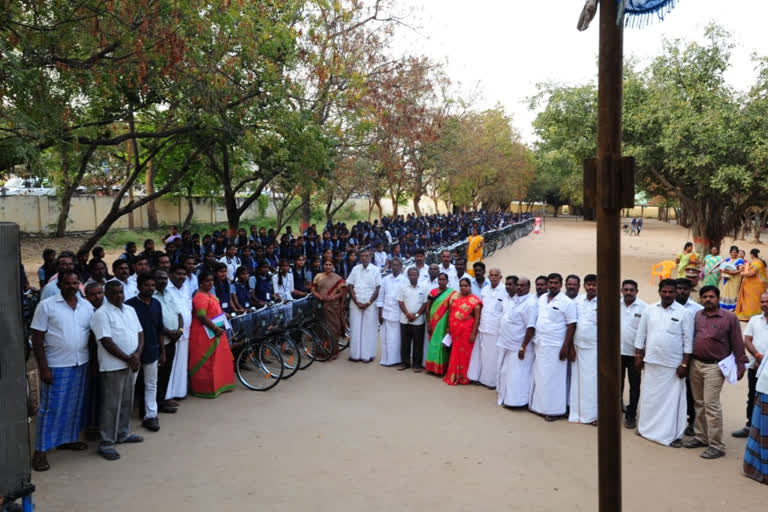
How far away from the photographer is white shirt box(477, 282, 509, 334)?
23.7 feet

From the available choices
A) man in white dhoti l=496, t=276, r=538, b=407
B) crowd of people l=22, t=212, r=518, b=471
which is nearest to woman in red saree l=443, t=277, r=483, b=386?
man in white dhoti l=496, t=276, r=538, b=407

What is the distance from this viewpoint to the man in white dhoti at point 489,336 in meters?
7.28

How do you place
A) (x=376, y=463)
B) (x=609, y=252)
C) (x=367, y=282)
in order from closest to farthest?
(x=609, y=252)
(x=376, y=463)
(x=367, y=282)

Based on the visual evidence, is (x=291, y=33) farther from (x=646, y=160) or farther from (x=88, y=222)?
(x=88, y=222)

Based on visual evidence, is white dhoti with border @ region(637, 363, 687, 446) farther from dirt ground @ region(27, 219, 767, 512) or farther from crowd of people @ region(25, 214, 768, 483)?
dirt ground @ region(27, 219, 767, 512)

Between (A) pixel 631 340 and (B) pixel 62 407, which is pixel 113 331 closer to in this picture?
(B) pixel 62 407

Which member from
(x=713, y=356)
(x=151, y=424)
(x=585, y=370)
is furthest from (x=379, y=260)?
(x=713, y=356)

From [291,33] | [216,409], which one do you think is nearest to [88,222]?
[291,33]

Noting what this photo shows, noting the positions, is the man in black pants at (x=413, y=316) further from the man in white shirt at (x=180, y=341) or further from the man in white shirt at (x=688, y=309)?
the man in white shirt at (x=688, y=309)

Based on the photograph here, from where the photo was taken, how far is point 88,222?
27.3m

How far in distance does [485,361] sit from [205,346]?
3.46m

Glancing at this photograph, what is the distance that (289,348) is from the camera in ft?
26.3

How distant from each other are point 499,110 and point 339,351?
40798mm

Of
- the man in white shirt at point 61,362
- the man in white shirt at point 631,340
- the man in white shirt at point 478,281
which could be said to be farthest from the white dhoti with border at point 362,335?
the man in white shirt at point 61,362
